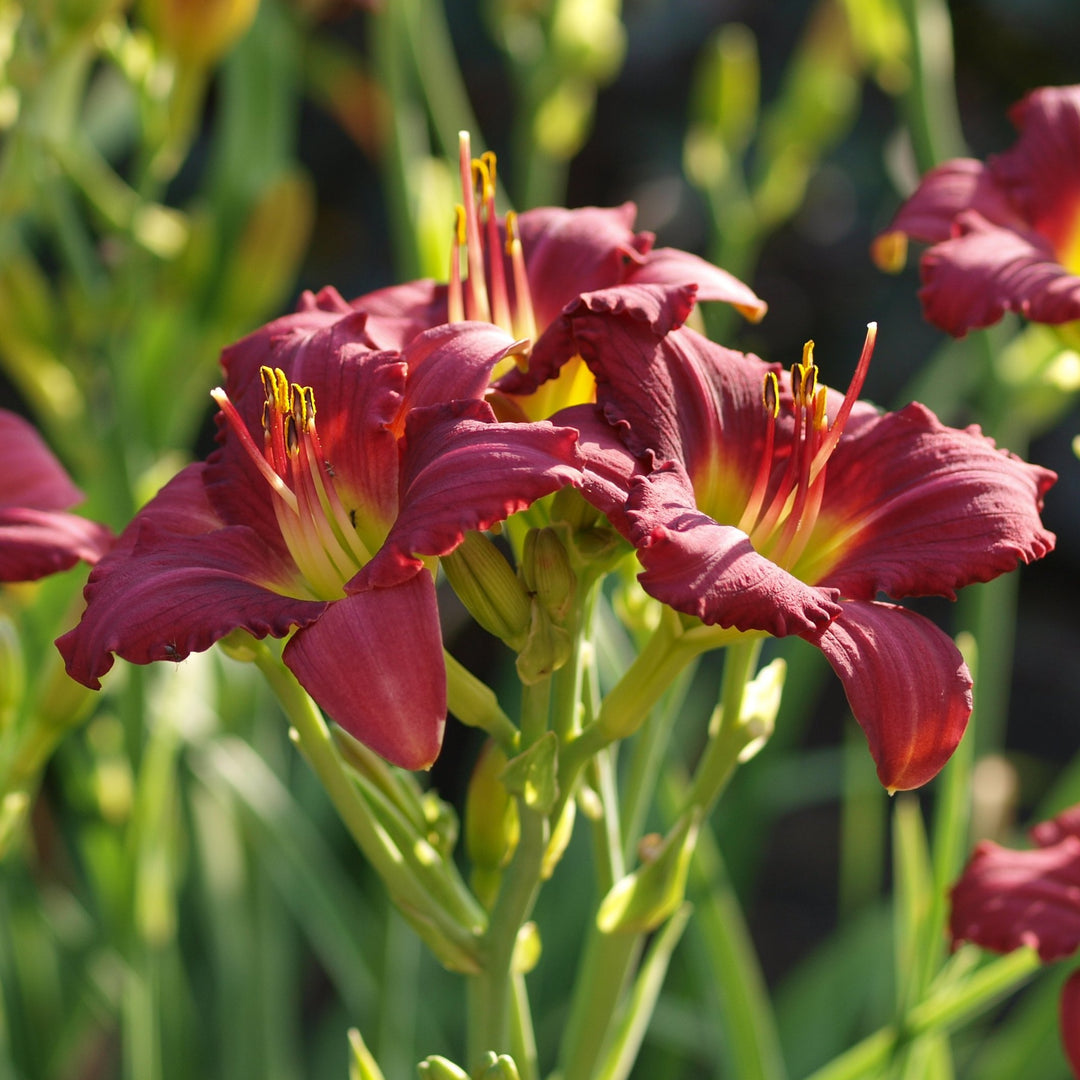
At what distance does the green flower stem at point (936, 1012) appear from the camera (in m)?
0.63

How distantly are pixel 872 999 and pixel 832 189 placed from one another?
1.35 m

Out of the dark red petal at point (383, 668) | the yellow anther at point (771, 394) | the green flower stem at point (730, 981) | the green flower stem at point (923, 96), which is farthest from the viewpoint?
the green flower stem at point (923, 96)

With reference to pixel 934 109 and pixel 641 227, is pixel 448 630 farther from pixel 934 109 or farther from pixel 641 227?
pixel 934 109

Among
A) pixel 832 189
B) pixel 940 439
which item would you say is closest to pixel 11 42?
pixel 940 439

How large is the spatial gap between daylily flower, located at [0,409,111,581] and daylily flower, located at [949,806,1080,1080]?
0.45 metres

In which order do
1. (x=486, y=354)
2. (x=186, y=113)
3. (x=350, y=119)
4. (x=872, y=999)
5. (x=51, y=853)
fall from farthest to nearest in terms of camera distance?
(x=350, y=119), (x=51, y=853), (x=872, y=999), (x=186, y=113), (x=486, y=354)

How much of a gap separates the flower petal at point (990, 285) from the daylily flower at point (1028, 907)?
0.88ft

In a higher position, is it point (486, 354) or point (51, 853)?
point (486, 354)

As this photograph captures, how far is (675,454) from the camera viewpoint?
0.51 meters

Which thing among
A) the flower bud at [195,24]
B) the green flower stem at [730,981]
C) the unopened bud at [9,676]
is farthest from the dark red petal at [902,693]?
the flower bud at [195,24]

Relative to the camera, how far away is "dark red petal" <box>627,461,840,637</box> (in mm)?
425

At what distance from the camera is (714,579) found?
1.41 feet

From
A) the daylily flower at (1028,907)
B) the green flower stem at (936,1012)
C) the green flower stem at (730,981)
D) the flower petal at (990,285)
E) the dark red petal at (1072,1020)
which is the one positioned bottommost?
the green flower stem at (730,981)

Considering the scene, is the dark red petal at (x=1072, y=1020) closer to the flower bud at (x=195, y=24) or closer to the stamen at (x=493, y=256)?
the stamen at (x=493, y=256)
